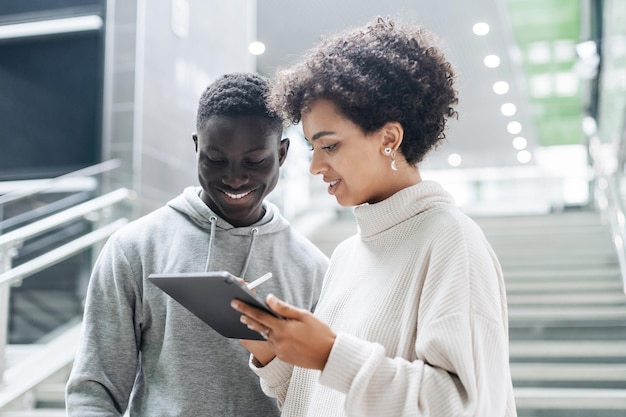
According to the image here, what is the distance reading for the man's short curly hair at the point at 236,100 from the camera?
1.83 meters

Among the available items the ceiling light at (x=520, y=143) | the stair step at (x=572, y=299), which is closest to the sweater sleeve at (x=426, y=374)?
the stair step at (x=572, y=299)

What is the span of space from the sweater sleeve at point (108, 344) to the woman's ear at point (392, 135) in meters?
0.69

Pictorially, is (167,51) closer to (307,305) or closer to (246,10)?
(246,10)

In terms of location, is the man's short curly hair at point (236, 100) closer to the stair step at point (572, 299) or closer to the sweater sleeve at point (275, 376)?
the sweater sleeve at point (275, 376)

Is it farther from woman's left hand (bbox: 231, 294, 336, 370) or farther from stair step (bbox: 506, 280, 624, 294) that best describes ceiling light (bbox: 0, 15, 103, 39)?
woman's left hand (bbox: 231, 294, 336, 370)

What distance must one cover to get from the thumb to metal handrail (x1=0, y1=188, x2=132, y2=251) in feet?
8.11

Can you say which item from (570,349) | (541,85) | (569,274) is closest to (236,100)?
(570,349)

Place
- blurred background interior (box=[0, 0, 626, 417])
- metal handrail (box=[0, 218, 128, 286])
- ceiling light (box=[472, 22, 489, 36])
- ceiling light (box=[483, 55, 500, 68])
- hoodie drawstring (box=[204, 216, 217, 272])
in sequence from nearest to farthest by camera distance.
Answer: hoodie drawstring (box=[204, 216, 217, 272]) < metal handrail (box=[0, 218, 128, 286]) < blurred background interior (box=[0, 0, 626, 417]) < ceiling light (box=[472, 22, 489, 36]) < ceiling light (box=[483, 55, 500, 68])

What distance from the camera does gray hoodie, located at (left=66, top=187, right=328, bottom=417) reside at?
5.74ft

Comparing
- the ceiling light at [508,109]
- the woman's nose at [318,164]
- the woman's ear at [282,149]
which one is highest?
the ceiling light at [508,109]

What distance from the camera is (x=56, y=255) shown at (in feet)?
12.8

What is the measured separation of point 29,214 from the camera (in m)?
4.14

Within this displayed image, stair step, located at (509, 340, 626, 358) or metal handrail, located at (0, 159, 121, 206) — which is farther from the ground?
metal handrail, located at (0, 159, 121, 206)

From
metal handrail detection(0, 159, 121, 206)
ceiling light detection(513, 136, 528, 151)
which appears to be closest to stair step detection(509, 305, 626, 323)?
metal handrail detection(0, 159, 121, 206)
